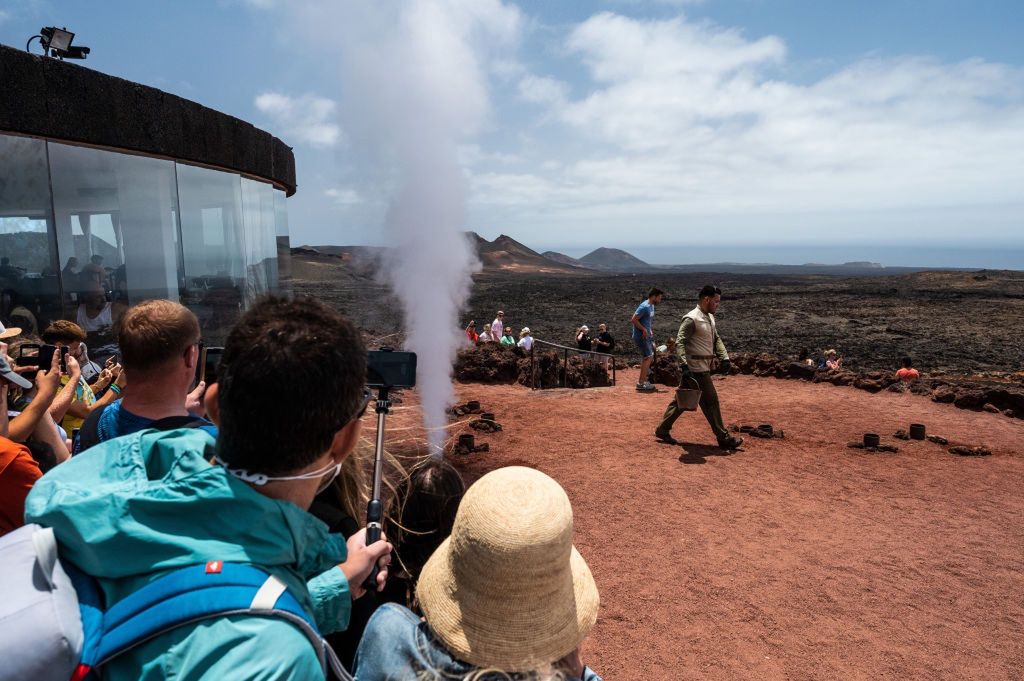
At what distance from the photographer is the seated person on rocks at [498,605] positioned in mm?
1497

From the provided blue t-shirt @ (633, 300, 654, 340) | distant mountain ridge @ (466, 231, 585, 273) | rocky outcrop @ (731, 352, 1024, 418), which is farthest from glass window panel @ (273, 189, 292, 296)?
distant mountain ridge @ (466, 231, 585, 273)

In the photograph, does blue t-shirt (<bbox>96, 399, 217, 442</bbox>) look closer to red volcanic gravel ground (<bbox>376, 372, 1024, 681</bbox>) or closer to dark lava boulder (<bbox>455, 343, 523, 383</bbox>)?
red volcanic gravel ground (<bbox>376, 372, 1024, 681</bbox>)

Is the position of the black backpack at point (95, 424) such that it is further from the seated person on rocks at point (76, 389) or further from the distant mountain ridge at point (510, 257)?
the distant mountain ridge at point (510, 257)

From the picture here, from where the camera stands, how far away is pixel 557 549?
153 centimetres

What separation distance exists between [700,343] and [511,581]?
6.51 m

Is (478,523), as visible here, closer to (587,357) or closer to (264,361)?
(264,361)

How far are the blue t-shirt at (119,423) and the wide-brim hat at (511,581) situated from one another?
115 centimetres

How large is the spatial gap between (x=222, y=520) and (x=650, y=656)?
11.6ft

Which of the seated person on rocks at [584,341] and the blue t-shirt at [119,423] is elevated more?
the blue t-shirt at [119,423]

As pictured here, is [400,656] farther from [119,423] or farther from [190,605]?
[119,423]

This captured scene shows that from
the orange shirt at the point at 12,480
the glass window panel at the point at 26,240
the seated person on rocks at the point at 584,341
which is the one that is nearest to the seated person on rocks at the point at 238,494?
the orange shirt at the point at 12,480

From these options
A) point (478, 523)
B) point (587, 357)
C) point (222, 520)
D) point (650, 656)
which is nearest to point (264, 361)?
point (222, 520)

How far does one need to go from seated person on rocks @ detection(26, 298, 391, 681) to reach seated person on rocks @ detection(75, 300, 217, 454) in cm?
108

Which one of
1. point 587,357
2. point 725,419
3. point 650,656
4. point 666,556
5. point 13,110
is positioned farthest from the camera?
point 587,357
